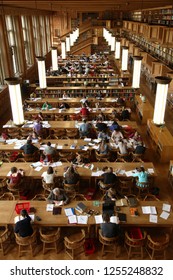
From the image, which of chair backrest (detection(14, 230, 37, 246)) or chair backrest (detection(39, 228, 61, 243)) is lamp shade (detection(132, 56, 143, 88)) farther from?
chair backrest (detection(14, 230, 37, 246))

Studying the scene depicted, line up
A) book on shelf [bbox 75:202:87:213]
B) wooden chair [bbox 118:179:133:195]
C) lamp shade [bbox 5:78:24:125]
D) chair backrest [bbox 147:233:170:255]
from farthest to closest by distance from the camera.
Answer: wooden chair [bbox 118:179:133:195], lamp shade [bbox 5:78:24:125], book on shelf [bbox 75:202:87:213], chair backrest [bbox 147:233:170:255]

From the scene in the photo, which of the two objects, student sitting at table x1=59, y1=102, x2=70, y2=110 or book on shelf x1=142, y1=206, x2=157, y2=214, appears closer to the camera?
book on shelf x1=142, y1=206, x2=157, y2=214

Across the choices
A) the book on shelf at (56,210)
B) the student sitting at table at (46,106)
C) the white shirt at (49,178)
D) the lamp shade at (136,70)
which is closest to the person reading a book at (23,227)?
the book on shelf at (56,210)

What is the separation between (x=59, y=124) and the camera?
10227 mm

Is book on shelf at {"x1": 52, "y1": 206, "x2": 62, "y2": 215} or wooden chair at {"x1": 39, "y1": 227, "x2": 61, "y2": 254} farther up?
book on shelf at {"x1": 52, "y1": 206, "x2": 62, "y2": 215}

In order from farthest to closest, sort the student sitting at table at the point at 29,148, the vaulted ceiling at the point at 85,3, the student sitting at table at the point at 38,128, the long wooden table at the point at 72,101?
1. the long wooden table at the point at 72,101
2. the student sitting at table at the point at 38,128
3. the vaulted ceiling at the point at 85,3
4. the student sitting at table at the point at 29,148

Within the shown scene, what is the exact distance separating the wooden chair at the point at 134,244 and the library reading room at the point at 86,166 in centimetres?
2

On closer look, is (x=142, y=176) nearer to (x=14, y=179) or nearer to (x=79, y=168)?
(x=79, y=168)

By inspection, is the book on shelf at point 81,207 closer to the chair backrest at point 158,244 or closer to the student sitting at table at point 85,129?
the chair backrest at point 158,244

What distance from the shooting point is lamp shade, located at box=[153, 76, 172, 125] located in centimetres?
710

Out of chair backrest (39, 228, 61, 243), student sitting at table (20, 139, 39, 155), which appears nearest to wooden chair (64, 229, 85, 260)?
chair backrest (39, 228, 61, 243)

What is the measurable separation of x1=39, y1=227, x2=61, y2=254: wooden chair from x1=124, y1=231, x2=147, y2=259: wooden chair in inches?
55.0

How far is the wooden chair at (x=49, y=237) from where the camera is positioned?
551 centimetres
